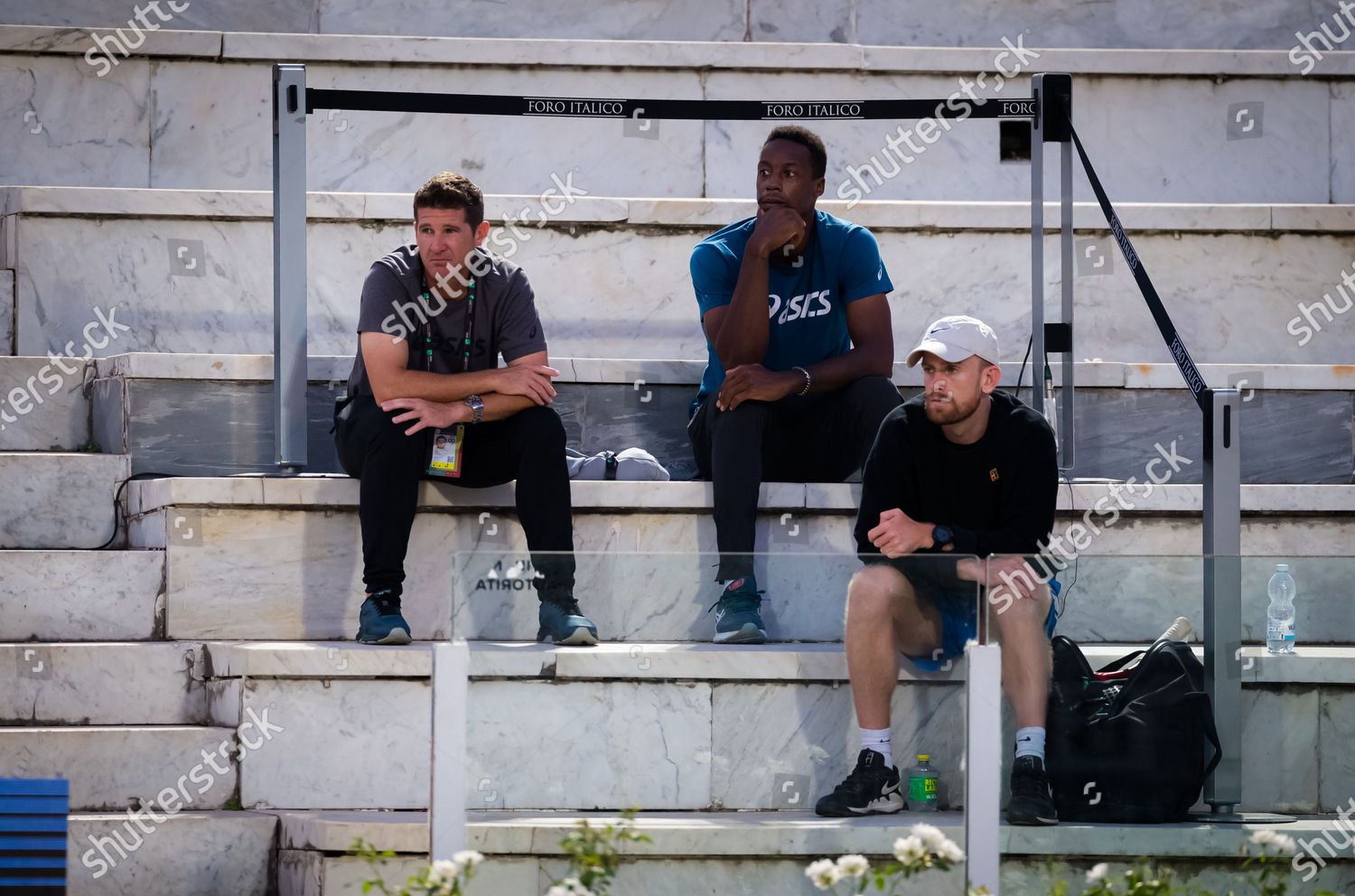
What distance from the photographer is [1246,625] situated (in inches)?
141

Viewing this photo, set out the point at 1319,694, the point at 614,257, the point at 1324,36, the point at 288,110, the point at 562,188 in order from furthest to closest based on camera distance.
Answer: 1. the point at 1324,36
2. the point at 562,188
3. the point at 614,257
4. the point at 288,110
5. the point at 1319,694

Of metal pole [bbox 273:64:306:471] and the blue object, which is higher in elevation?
metal pole [bbox 273:64:306:471]

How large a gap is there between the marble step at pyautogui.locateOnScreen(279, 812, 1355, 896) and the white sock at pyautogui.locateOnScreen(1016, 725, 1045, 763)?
0.47 feet

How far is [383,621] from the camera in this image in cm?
425

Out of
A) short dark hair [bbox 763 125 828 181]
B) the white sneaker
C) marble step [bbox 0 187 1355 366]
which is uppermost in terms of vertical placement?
short dark hair [bbox 763 125 828 181]

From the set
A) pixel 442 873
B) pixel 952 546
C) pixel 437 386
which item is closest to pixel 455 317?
pixel 437 386

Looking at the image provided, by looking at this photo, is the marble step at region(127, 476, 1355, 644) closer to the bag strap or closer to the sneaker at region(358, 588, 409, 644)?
the sneaker at region(358, 588, 409, 644)

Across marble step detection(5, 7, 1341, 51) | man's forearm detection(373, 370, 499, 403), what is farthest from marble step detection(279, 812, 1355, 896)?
marble step detection(5, 7, 1341, 51)

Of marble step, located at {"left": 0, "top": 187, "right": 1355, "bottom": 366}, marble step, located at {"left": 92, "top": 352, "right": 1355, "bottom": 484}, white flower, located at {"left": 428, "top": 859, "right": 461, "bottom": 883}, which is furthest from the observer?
marble step, located at {"left": 0, "top": 187, "right": 1355, "bottom": 366}

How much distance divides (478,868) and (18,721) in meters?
A: 1.52

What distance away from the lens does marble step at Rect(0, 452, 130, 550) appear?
4.75m

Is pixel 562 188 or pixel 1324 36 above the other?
pixel 1324 36

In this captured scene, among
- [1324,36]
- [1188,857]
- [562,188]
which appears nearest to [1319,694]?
[1188,857]

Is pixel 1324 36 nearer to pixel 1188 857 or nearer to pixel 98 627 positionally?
pixel 1188 857
